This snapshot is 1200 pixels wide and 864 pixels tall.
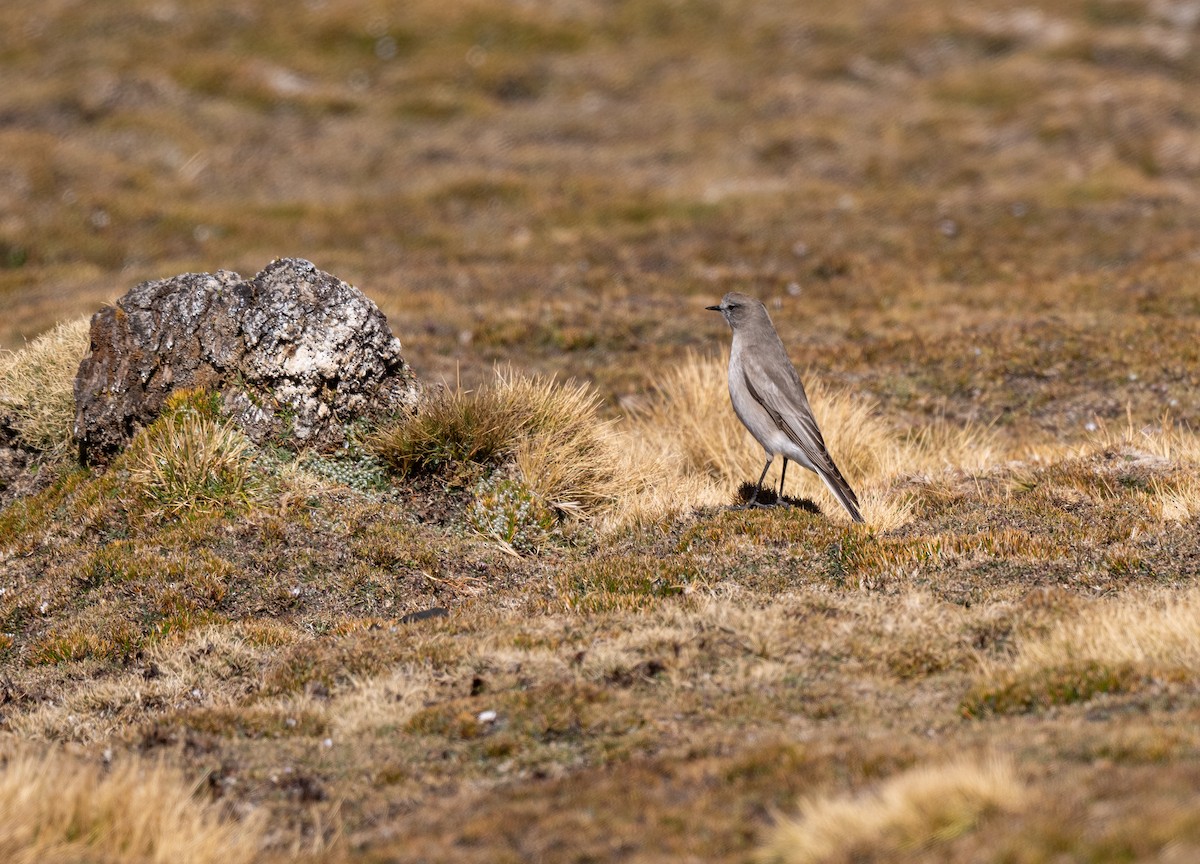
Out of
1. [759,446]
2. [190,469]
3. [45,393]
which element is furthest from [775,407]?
[45,393]

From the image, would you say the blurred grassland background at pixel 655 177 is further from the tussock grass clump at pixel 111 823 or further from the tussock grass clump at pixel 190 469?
the tussock grass clump at pixel 111 823

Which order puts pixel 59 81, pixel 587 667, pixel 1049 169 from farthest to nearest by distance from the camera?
1. pixel 59 81
2. pixel 1049 169
3. pixel 587 667

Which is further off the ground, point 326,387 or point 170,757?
point 326,387

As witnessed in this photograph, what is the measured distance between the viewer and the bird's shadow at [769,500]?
12.4 metres

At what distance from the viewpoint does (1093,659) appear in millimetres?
7762

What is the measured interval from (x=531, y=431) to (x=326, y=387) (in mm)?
2176

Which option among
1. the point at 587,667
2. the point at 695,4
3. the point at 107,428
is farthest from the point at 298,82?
the point at 587,667

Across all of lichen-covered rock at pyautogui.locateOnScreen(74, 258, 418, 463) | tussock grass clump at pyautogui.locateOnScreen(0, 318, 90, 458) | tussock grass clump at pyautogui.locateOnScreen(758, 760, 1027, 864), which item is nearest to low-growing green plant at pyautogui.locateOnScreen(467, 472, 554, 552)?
lichen-covered rock at pyautogui.locateOnScreen(74, 258, 418, 463)

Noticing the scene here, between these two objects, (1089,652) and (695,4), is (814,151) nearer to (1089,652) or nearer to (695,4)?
(695,4)

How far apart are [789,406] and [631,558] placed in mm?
2453

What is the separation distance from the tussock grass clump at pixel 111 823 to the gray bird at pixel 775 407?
660cm

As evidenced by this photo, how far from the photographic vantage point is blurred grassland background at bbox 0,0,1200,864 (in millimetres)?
6293

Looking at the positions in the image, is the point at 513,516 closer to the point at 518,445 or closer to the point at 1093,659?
the point at 518,445

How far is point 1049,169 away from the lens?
3328 cm
